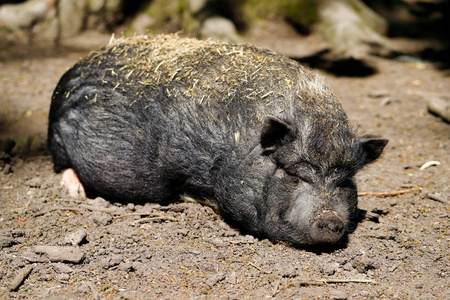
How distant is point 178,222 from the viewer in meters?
4.36

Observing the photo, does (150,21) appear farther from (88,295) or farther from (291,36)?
(88,295)

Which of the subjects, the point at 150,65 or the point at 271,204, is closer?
the point at 271,204

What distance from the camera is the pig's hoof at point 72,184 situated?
4879 mm

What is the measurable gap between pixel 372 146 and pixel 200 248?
1.74 metres

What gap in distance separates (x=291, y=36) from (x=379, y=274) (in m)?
7.27

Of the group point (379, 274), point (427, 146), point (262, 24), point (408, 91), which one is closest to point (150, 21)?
point (262, 24)

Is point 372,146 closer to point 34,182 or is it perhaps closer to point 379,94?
point 34,182

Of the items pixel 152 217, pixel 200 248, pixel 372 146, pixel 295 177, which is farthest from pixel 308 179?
pixel 152 217

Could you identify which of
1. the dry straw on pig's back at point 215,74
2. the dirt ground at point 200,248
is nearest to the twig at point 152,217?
the dirt ground at point 200,248

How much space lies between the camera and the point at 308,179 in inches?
152

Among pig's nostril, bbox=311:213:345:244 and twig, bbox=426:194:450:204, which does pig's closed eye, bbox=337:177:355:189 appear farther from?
twig, bbox=426:194:450:204

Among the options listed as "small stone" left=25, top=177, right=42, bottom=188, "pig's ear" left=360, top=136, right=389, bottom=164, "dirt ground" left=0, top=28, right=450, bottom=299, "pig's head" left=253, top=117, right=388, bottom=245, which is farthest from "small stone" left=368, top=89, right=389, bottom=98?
"small stone" left=25, top=177, right=42, bottom=188

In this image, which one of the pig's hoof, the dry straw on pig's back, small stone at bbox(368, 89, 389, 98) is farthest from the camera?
small stone at bbox(368, 89, 389, 98)

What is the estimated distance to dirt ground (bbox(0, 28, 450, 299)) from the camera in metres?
3.46
